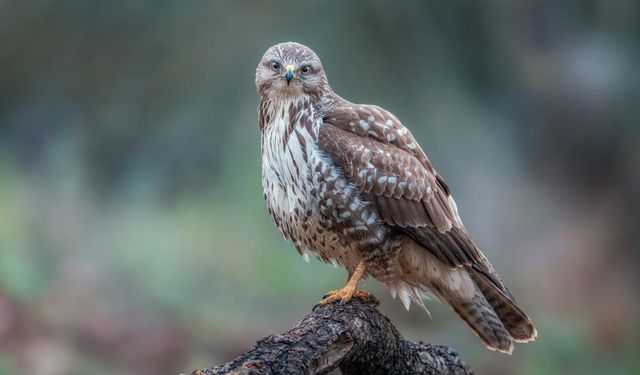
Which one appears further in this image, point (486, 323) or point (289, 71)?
point (486, 323)

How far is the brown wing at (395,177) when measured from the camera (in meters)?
3.90

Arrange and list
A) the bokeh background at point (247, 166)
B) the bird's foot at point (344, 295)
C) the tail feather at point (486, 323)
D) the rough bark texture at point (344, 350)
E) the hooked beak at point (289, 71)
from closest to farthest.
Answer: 1. the rough bark texture at point (344, 350)
2. the bird's foot at point (344, 295)
3. the hooked beak at point (289, 71)
4. the tail feather at point (486, 323)
5. the bokeh background at point (247, 166)

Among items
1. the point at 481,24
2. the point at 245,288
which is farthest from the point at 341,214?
the point at 481,24

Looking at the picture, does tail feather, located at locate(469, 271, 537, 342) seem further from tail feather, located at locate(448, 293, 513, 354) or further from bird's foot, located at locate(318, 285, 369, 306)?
bird's foot, located at locate(318, 285, 369, 306)

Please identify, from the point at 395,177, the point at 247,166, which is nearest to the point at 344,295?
the point at 395,177

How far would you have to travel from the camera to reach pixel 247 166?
625 centimetres

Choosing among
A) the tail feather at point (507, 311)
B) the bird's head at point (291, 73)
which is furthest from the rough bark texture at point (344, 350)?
the bird's head at point (291, 73)

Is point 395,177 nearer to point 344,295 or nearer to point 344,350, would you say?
point 344,295

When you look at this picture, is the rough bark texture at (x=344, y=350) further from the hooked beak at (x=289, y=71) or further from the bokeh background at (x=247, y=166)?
the bokeh background at (x=247, y=166)

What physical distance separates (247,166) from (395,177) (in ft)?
7.96

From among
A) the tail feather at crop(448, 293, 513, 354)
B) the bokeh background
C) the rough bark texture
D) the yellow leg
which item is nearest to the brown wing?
the tail feather at crop(448, 293, 513, 354)

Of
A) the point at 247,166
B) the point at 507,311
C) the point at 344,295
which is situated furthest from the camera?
the point at 247,166

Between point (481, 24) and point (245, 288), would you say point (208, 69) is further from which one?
point (481, 24)

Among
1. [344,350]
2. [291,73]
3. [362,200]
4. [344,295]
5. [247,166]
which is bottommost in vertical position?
[344,350]
